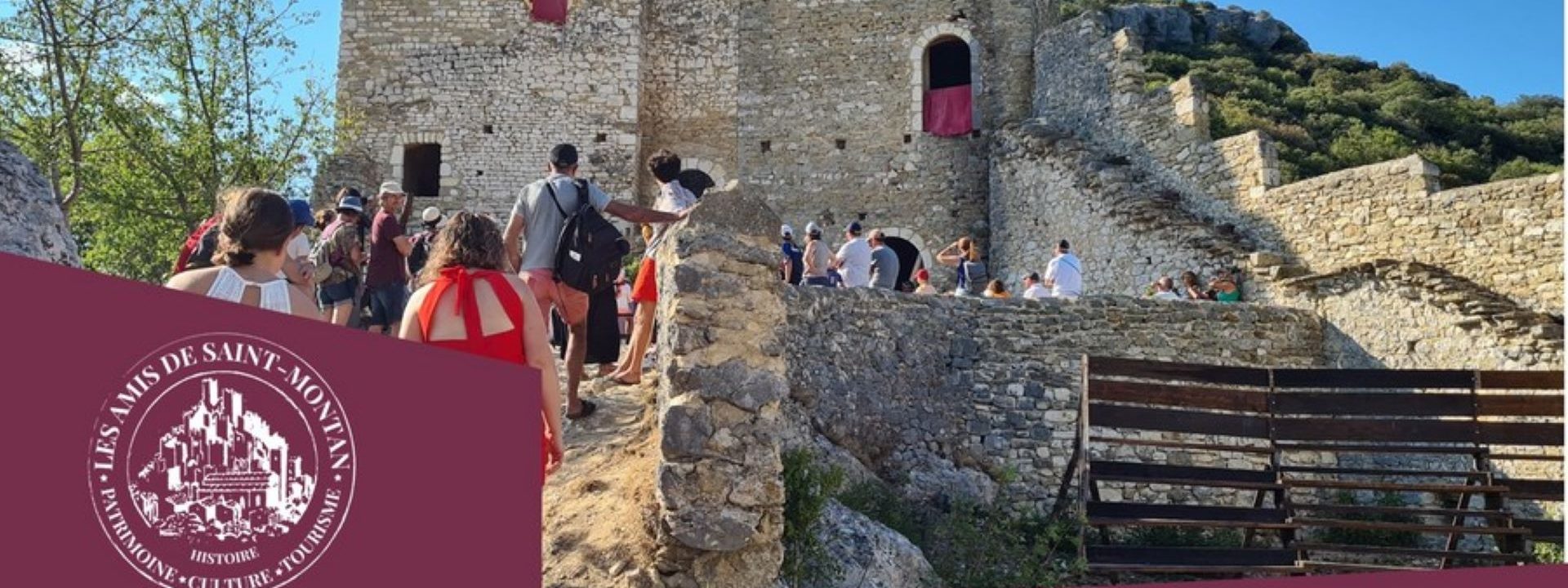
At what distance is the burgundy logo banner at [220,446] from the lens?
294 centimetres

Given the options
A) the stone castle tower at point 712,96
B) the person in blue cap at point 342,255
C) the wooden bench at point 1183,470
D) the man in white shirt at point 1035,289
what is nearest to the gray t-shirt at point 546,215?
the person in blue cap at point 342,255

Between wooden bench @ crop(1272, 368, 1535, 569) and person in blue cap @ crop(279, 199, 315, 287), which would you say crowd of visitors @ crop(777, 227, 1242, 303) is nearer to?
wooden bench @ crop(1272, 368, 1535, 569)

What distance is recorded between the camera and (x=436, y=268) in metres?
4.98

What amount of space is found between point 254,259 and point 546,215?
307cm

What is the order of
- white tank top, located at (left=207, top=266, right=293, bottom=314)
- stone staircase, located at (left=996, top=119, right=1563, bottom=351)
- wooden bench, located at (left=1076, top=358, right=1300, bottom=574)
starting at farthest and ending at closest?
stone staircase, located at (left=996, top=119, right=1563, bottom=351) → wooden bench, located at (left=1076, top=358, right=1300, bottom=574) → white tank top, located at (left=207, top=266, right=293, bottom=314)

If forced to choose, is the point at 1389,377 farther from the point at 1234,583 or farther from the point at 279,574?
the point at 279,574

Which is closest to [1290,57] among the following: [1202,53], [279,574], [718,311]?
[1202,53]

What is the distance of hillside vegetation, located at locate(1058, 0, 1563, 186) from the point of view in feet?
77.2

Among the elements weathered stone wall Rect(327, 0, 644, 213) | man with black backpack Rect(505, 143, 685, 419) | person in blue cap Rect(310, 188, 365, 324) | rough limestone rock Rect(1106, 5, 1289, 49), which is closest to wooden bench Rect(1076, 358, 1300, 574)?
man with black backpack Rect(505, 143, 685, 419)

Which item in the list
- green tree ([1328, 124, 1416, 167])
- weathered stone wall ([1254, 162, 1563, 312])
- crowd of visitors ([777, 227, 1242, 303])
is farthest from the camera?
green tree ([1328, 124, 1416, 167])

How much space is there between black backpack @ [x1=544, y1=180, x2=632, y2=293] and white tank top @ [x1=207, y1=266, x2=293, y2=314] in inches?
117

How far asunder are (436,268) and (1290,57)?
1333 inches

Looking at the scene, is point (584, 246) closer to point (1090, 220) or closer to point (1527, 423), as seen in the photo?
point (1527, 423)

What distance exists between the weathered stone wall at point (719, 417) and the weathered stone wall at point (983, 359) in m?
5.10
